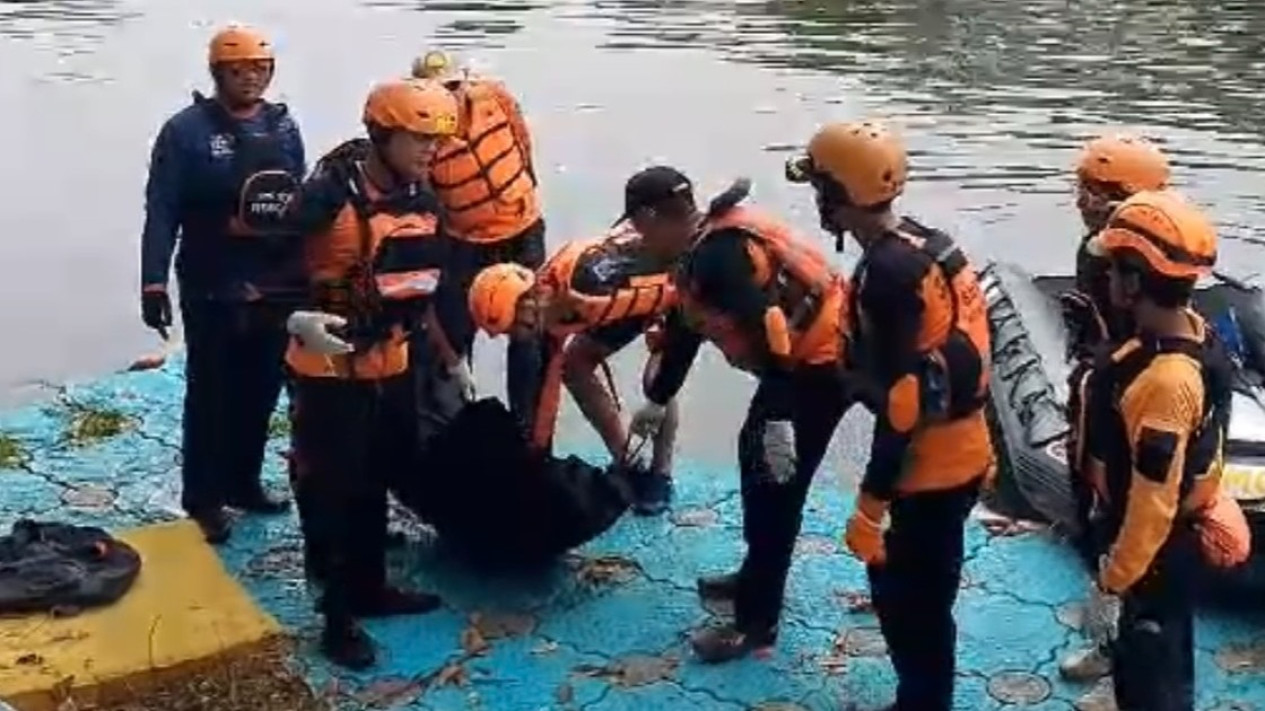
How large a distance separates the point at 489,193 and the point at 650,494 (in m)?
1.07

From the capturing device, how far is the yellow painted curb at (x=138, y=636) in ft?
14.8

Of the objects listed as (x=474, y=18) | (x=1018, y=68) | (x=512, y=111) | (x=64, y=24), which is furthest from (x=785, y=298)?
(x=64, y=24)

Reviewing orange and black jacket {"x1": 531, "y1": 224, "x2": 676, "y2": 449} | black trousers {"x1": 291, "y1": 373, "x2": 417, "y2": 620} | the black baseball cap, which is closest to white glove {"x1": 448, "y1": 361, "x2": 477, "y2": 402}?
black trousers {"x1": 291, "y1": 373, "x2": 417, "y2": 620}

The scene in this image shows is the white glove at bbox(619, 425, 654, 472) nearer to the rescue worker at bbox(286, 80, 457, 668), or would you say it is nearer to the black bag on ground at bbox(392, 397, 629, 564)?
the black bag on ground at bbox(392, 397, 629, 564)

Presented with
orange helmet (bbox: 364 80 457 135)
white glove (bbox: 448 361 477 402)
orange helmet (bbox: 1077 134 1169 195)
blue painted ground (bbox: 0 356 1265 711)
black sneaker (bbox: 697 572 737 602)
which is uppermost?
orange helmet (bbox: 364 80 457 135)

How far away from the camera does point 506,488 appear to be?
16.6 feet

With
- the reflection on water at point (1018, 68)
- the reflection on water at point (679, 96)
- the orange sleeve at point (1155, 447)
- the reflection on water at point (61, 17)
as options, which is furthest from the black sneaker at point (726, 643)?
the reflection on water at point (61, 17)

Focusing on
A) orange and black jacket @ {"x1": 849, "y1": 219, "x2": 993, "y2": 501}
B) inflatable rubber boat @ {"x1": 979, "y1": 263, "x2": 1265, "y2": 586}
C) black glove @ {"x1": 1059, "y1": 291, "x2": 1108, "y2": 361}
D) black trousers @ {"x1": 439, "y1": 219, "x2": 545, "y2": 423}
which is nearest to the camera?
orange and black jacket @ {"x1": 849, "y1": 219, "x2": 993, "y2": 501}

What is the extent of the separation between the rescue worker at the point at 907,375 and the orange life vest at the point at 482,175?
73.9 inches

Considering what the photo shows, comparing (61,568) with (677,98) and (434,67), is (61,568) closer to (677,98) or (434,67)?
(434,67)

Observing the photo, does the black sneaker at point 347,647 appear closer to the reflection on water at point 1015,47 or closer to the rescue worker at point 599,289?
the rescue worker at point 599,289

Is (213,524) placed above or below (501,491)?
below

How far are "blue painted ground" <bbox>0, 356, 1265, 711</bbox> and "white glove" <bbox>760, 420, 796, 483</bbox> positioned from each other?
54cm

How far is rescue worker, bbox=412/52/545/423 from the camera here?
5.81 meters
